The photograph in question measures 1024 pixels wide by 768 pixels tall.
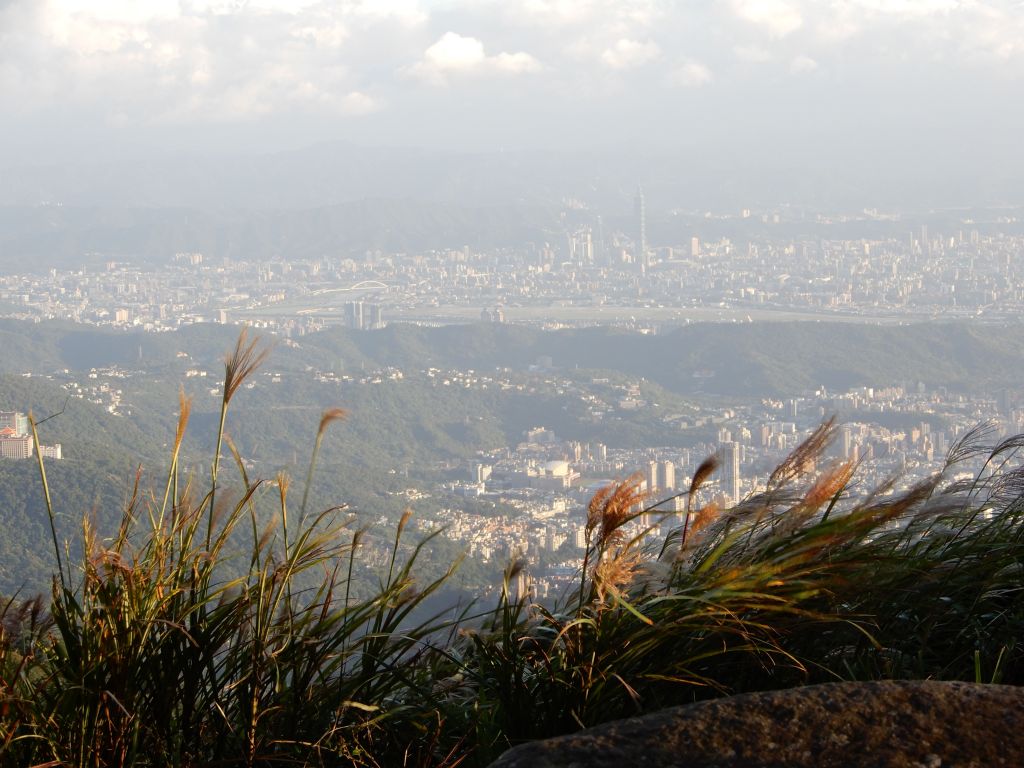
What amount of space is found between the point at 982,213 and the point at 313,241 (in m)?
49.1

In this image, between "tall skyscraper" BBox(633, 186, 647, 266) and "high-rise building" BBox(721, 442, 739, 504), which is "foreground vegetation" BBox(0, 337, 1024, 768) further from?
"tall skyscraper" BBox(633, 186, 647, 266)

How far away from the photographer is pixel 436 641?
1961 mm

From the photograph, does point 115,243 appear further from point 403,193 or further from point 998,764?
point 998,764

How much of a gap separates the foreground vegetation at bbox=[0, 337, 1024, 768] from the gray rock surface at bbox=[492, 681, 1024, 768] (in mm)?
296

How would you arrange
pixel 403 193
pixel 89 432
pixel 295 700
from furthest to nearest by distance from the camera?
pixel 403 193
pixel 89 432
pixel 295 700

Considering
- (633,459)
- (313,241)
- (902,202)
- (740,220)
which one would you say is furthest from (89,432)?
(902,202)

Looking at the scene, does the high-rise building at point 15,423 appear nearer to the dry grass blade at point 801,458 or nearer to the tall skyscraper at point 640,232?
the dry grass blade at point 801,458

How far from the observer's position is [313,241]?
91.9 metres

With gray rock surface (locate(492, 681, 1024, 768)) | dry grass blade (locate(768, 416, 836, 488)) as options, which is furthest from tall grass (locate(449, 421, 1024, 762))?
gray rock surface (locate(492, 681, 1024, 768))

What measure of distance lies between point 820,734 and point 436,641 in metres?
0.89

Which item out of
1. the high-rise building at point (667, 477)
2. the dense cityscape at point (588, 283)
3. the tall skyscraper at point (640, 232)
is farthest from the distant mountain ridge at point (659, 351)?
the tall skyscraper at point (640, 232)

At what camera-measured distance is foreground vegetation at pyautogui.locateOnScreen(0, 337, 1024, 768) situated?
160 centimetres

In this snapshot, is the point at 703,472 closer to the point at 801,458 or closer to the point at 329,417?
the point at 801,458

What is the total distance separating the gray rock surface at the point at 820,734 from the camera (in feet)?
3.78
